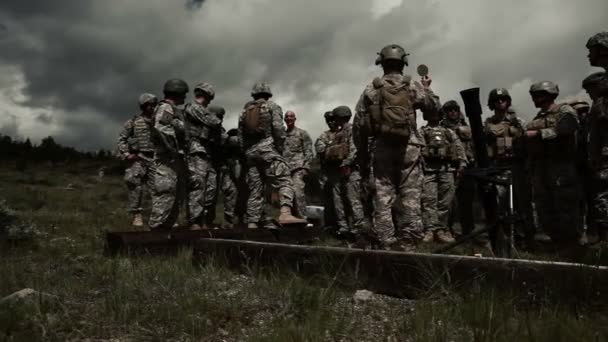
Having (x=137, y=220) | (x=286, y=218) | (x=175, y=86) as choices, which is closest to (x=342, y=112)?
(x=286, y=218)

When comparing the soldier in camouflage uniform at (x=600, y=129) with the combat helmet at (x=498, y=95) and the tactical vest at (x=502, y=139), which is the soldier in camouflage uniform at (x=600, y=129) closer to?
the tactical vest at (x=502, y=139)

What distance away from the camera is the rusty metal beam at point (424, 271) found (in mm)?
2838

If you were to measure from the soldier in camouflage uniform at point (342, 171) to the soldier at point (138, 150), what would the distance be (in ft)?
10.8

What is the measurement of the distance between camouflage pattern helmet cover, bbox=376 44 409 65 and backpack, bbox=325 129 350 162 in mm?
3621

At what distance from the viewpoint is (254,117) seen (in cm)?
826

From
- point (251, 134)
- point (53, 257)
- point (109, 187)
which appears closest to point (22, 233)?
point (53, 257)

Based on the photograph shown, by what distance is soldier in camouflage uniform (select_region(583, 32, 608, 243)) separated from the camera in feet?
18.8

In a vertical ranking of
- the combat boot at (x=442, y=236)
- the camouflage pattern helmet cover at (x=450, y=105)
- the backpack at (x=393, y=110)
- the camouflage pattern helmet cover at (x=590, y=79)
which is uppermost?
the camouflage pattern helmet cover at (x=450, y=105)

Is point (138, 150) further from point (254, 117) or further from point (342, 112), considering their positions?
point (342, 112)

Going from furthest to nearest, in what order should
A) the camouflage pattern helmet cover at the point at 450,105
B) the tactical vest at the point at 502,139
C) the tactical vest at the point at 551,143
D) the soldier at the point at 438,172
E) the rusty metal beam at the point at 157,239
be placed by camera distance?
1. the camouflage pattern helmet cover at the point at 450,105
2. the soldier at the point at 438,172
3. the tactical vest at the point at 502,139
4. the tactical vest at the point at 551,143
5. the rusty metal beam at the point at 157,239

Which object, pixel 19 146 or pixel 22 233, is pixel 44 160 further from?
pixel 22 233

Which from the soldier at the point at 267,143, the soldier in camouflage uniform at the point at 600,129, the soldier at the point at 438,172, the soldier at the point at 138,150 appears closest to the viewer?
the soldier in camouflage uniform at the point at 600,129

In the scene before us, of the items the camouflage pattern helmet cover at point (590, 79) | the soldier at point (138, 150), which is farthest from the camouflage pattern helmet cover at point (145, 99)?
the camouflage pattern helmet cover at point (590, 79)

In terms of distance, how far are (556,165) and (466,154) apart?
3116mm
